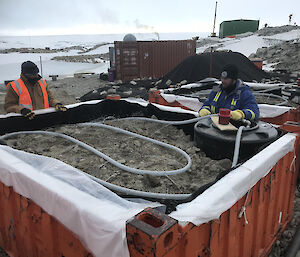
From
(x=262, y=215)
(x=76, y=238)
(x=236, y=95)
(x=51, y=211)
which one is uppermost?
(x=236, y=95)

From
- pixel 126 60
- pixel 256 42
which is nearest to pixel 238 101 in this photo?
pixel 126 60

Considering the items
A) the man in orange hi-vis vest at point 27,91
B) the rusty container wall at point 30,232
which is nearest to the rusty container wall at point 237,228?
the rusty container wall at point 30,232

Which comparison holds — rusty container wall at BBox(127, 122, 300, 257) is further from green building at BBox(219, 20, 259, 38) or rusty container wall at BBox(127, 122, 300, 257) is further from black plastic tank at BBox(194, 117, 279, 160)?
green building at BBox(219, 20, 259, 38)

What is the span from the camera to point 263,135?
286 cm

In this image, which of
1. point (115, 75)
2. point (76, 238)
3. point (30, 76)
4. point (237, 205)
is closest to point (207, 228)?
point (237, 205)

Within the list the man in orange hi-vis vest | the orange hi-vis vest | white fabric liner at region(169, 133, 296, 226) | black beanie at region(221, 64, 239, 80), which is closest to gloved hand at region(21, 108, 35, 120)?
the man in orange hi-vis vest

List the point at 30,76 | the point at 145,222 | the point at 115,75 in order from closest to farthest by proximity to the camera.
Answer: the point at 145,222, the point at 30,76, the point at 115,75

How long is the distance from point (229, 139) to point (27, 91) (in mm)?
3097

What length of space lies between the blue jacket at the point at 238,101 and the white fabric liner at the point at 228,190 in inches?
51.5

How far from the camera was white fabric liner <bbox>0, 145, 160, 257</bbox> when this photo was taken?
132 centimetres

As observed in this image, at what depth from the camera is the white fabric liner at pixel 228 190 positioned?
141cm

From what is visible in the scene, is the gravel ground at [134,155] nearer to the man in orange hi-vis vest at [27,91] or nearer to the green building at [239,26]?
the man in orange hi-vis vest at [27,91]

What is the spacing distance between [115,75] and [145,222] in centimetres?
1492

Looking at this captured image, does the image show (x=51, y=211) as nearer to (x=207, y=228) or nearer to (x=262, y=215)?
(x=207, y=228)
